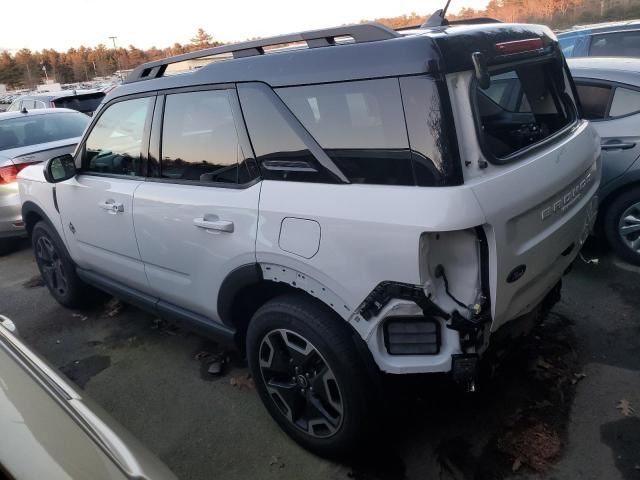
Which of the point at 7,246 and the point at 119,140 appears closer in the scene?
the point at 119,140

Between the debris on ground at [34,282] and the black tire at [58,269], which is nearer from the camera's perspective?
the black tire at [58,269]

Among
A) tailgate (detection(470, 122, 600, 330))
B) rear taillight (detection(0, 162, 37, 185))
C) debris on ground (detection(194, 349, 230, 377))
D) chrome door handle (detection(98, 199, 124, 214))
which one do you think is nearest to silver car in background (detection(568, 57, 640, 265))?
tailgate (detection(470, 122, 600, 330))

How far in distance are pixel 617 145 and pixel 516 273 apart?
117 inches

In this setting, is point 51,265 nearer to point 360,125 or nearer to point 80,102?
point 360,125

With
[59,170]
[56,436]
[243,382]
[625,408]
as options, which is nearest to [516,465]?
[625,408]

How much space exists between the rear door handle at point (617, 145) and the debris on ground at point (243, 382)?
3507mm

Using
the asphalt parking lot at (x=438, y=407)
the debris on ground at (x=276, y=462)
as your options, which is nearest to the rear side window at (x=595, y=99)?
the asphalt parking lot at (x=438, y=407)

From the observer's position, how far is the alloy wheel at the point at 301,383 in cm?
243

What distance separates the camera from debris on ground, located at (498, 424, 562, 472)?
8.18 ft

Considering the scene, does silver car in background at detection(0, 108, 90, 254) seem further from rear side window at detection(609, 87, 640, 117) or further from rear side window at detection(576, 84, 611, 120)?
rear side window at detection(609, 87, 640, 117)

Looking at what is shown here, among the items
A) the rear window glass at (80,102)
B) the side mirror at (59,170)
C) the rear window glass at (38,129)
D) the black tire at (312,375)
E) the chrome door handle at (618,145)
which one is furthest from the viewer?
the rear window glass at (80,102)

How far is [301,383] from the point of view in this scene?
256 centimetres

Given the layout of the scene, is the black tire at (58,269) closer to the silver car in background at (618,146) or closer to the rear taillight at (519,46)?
the rear taillight at (519,46)

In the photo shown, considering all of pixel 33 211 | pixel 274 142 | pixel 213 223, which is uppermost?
pixel 274 142
